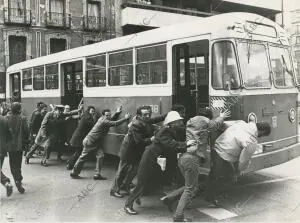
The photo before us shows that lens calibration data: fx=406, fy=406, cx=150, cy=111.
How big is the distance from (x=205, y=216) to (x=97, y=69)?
5.32 metres

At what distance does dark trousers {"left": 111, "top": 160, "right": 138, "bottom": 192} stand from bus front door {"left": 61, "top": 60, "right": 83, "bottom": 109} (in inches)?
216

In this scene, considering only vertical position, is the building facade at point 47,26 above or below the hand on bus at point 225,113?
above

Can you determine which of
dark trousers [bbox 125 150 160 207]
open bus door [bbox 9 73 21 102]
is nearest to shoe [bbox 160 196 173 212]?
dark trousers [bbox 125 150 160 207]

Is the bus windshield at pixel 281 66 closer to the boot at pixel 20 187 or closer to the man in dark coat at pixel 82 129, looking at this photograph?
the man in dark coat at pixel 82 129

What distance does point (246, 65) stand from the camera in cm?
723

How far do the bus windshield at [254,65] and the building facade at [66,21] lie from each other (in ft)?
64.2

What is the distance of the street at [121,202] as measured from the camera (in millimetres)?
6426

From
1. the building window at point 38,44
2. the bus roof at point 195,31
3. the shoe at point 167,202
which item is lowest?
the shoe at point 167,202

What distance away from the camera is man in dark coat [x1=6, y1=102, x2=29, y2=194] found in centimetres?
775

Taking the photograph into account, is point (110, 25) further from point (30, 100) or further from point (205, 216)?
point (205, 216)

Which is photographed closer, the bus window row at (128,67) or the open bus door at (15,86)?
the bus window row at (128,67)

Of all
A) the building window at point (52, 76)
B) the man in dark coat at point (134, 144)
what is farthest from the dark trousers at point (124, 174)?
the building window at point (52, 76)

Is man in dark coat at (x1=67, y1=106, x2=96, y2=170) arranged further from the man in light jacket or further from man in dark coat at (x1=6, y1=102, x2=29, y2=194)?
the man in light jacket

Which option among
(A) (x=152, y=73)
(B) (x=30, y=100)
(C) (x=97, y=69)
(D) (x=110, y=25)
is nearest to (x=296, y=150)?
(A) (x=152, y=73)
